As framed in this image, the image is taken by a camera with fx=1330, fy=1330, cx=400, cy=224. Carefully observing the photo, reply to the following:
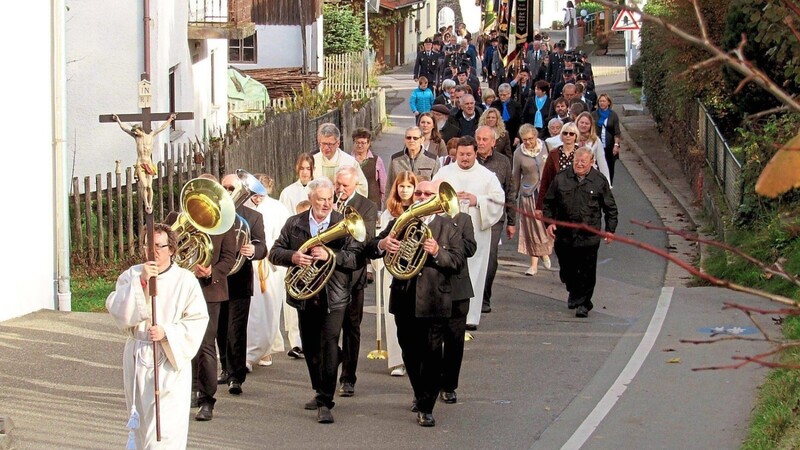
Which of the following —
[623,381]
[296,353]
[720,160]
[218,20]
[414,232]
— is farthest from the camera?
[218,20]

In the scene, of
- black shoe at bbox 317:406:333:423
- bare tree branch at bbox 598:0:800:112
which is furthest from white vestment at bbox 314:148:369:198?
bare tree branch at bbox 598:0:800:112

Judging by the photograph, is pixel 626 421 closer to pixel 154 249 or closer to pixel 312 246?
pixel 312 246

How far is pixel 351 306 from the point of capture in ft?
31.9

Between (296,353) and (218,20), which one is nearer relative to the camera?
(296,353)

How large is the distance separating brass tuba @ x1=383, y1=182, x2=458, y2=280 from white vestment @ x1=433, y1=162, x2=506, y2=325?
278cm

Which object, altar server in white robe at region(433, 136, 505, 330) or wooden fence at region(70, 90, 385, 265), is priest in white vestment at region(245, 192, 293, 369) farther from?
wooden fence at region(70, 90, 385, 265)

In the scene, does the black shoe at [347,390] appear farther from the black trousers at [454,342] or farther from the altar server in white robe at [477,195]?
the altar server in white robe at [477,195]

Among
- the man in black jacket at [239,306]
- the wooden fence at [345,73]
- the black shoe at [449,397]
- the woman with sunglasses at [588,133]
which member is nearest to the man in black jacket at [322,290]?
the man in black jacket at [239,306]

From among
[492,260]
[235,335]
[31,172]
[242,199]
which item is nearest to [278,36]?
[31,172]

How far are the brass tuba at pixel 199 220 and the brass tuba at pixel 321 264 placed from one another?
72 cm

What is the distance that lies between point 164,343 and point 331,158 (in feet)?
18.4

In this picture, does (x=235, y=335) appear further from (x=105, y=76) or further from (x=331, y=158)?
(x=105, y=76)

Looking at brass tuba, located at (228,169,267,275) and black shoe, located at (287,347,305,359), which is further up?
brass tuba, located at (228,169,267,275)

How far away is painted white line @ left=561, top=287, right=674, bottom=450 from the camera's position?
8.99 metres
